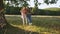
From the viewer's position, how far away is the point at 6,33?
13344 mm

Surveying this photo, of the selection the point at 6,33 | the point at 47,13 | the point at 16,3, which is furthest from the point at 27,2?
the point at 47,13

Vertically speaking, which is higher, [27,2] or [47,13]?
[27,2]

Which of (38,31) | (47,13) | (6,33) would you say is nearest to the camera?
(6,33)

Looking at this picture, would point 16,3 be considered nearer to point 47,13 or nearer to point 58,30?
point 58,30

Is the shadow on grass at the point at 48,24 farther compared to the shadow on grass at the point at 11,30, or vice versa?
the shadow on grass at the point at 48,24

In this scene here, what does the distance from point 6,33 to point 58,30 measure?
3523 mm

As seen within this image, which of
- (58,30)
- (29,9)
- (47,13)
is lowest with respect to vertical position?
(47,13)

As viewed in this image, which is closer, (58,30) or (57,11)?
(58,30)

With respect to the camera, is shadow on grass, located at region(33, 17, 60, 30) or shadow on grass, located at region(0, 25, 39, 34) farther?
shadow on grass, located at region(33, 17, 60, 30)

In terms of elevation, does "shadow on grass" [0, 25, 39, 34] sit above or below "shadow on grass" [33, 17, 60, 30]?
above

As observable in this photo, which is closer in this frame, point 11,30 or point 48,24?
point 11,30

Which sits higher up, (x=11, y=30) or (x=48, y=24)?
(x=11, y=30)

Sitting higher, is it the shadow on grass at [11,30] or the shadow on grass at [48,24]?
the shadow on grass at [11,30]

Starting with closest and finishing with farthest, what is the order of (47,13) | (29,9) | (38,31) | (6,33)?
(6,33) < (38,31) < (29,9) < (47,13)
